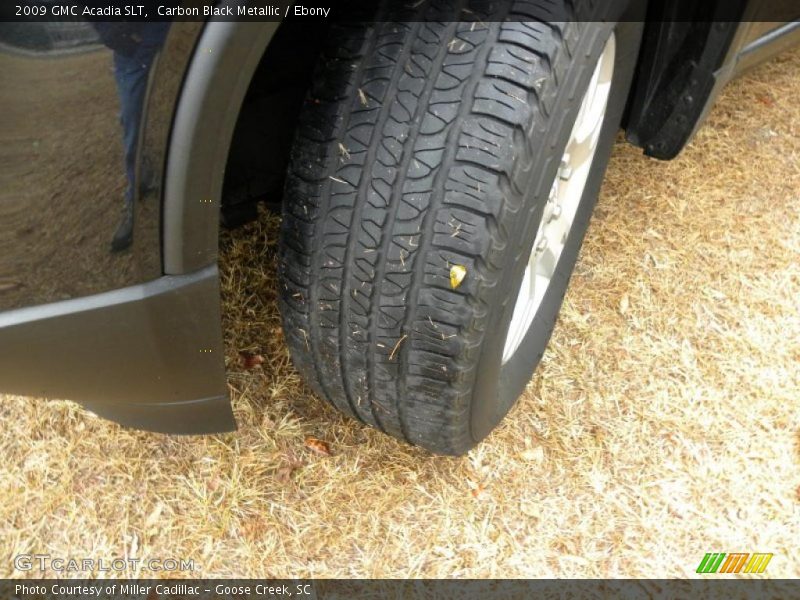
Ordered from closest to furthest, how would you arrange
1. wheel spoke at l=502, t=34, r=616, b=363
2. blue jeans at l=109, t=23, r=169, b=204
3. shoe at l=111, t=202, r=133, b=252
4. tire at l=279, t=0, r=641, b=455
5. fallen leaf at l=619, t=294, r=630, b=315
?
1. blue jeans at l=109, t=23, r=169, b=204
2. shoe at l=111, t=202, r=133, b=252
3. tire at l=279, t=0, r=641, b=455
4. wheel spoke at l=502, t=34, r=616, b=363
5. fallen leaf at l=619, t=294, r=630, b=315

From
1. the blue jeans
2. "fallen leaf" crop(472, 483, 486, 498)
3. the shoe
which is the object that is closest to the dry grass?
"fallen leaf" crop(472, 483, 486, 498)

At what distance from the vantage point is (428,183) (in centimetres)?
127

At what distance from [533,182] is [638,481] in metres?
0.93

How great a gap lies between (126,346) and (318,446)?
0.76 meters

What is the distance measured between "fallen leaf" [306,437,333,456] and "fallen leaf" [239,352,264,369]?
266 mm

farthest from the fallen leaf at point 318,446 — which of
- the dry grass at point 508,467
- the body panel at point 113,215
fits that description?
the body panel at point 113,215

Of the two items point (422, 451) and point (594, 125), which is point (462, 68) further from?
point (422, 451)

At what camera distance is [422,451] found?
1.90 meters

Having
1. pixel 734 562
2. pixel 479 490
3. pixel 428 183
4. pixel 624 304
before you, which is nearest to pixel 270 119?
pixel 428 183

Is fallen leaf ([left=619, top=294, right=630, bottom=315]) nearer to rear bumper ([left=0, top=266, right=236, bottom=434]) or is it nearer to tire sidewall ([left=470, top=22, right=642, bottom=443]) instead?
tire sidewall ([left=470, top=22, right=642, bottom=443])

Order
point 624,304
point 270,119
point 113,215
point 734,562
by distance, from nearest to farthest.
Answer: point 113,215
point 270,119
point 734,562
point 624,304

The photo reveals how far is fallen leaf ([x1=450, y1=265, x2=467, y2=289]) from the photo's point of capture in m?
1.30

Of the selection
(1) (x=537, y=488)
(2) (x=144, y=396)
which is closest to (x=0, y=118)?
(2) (x=144, y=396)

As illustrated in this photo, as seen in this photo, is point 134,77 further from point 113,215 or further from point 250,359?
point 250,359
